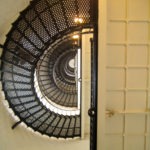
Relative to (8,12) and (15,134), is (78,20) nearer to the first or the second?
(8,12)

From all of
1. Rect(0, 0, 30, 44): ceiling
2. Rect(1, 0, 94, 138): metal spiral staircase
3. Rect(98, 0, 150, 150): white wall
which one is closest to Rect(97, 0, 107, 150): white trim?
Rect(98, 0, 150, 150): white wall

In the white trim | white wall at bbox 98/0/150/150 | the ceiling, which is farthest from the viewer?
the ceiling

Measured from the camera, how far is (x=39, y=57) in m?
2.66

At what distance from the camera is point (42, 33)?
2.48m

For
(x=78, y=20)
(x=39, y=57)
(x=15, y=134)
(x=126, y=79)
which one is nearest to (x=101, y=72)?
(x=126, y=79)

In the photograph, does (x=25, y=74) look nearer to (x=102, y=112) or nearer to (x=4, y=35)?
(x=4, y=35)

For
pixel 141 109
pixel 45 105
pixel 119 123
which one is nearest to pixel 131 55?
pixel 141 109

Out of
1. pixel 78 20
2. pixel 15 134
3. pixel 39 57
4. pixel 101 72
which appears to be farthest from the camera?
pixel 15 134

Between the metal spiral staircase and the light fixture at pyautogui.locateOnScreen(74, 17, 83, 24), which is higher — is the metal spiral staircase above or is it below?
below

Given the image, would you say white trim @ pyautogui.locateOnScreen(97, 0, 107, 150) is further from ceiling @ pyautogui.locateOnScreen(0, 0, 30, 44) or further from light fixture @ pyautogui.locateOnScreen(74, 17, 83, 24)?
ceiling @ pyautogui.locateOnScreen(0, 0, 30, 44)

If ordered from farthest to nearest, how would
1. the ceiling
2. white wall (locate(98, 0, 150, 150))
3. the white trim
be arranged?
1. the ceiling
2. white wall (locate(98, 0, 150, 150))
3. the white trim

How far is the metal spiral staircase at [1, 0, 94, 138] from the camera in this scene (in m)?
2.31

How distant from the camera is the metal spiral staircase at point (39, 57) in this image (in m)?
2.31

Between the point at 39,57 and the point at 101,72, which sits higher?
the point at 39,57
